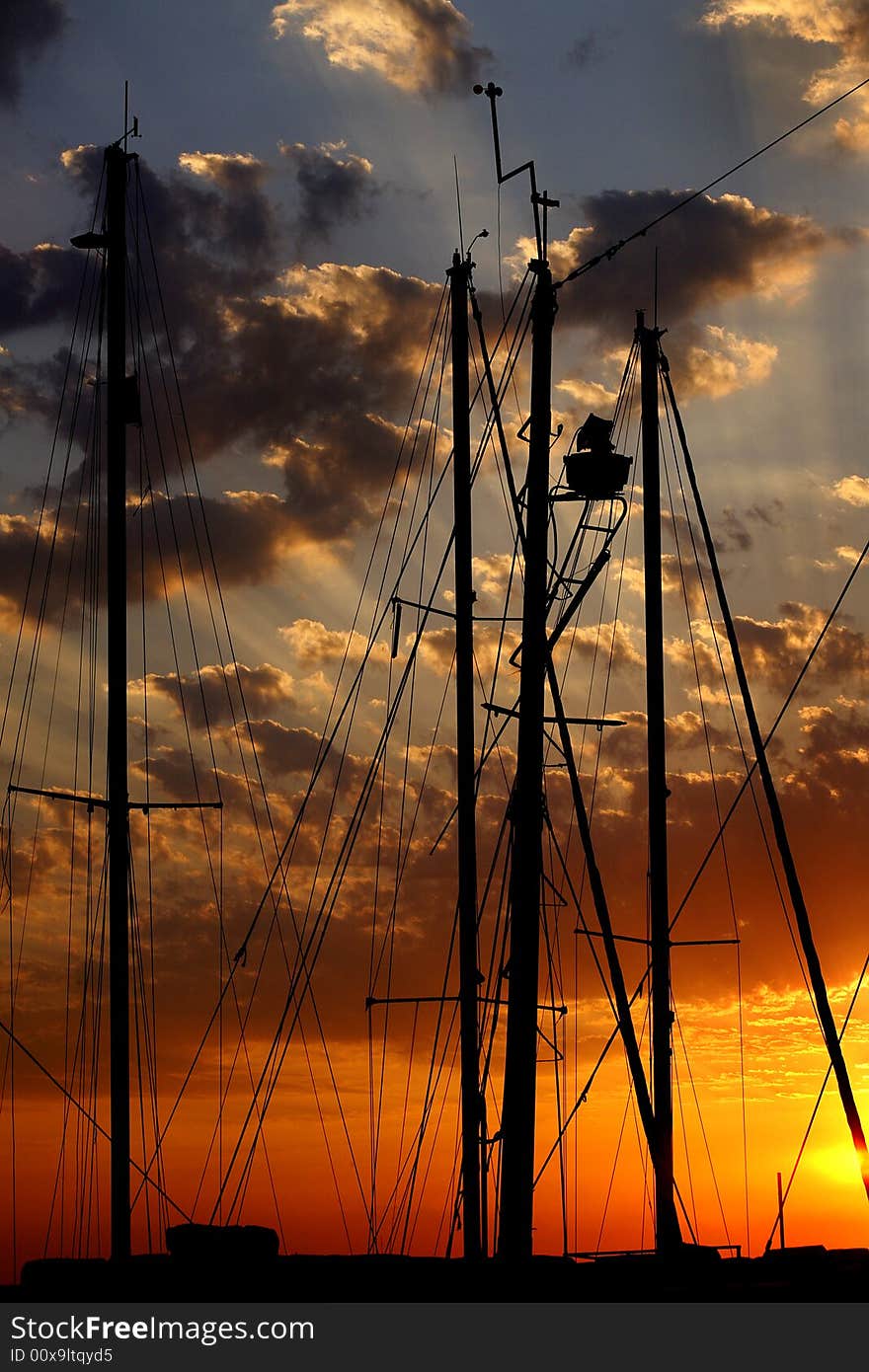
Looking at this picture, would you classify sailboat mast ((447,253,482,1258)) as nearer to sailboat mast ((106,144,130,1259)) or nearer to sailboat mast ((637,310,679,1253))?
sailboat mast ((637,310,679,1253))

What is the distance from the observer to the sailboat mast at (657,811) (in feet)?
129

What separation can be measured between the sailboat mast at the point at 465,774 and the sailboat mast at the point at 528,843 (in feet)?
32.6

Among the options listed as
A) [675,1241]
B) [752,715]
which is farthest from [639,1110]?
[752,715]

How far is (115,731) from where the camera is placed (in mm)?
38469

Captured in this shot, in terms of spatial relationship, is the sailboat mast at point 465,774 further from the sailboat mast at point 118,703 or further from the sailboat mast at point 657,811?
the sailboat mast at point 118,703

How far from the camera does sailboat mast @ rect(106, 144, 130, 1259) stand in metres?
35.9

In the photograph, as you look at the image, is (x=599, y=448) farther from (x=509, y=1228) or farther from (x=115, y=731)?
(x=509, y=1228)

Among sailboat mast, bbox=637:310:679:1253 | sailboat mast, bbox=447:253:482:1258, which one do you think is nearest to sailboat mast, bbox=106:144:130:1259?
sailboat mast, bbox=447:253:482:1258

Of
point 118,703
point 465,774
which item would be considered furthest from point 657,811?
point 118,703

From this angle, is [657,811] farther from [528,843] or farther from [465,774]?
[528,843]

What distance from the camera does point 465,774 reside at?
41312 millimetres

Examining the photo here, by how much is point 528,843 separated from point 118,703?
12.1 metres
